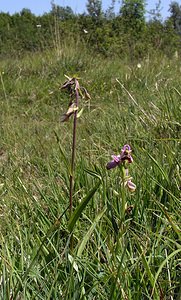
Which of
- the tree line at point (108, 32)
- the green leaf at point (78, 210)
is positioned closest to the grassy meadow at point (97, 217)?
the green leaf at point (78, 210)

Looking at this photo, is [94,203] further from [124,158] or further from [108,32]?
[108,32]

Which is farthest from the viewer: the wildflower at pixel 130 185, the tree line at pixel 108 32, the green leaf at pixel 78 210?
the tree line at pixel 108 32

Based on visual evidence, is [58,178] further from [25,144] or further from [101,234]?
[25,144]

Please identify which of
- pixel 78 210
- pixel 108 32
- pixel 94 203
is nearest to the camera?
pixel 78 210

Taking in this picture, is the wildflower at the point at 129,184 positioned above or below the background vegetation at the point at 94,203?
above

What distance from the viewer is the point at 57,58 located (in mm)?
6281

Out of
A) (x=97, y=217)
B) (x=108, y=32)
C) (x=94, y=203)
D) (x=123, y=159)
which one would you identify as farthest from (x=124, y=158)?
(x=108, y=32)

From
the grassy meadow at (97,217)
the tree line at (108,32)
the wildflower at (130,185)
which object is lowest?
the grassy meadow at (97,217)

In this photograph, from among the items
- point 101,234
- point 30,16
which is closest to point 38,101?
point 101,234

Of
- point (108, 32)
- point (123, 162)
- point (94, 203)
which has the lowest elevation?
point (94, 203)

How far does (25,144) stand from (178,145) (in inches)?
49.6

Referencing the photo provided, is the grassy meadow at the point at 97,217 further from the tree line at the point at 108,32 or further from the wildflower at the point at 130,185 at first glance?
the tree line at the point at 108,32

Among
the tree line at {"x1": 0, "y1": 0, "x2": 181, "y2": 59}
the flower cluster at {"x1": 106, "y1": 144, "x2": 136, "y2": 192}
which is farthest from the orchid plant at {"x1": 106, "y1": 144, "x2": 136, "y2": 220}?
the tree line at {"x1": 0, "y1": 0, "x2": 181, "y2": 59}

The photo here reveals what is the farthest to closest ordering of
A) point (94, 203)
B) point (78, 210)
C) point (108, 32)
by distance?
point (108, 32) < point (94, 203) < point (78, 210)
